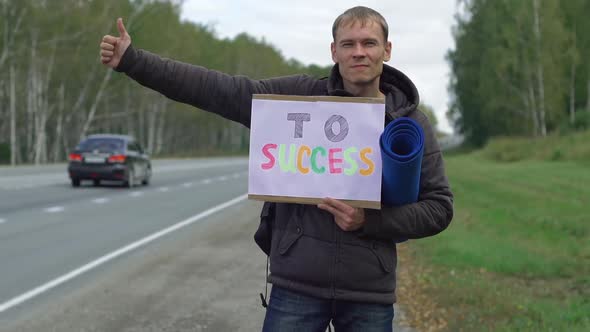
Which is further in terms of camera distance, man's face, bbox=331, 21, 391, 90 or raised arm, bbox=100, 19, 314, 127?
raised arm, bbox=100, 19, 314, 127

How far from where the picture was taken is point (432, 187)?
126 inches

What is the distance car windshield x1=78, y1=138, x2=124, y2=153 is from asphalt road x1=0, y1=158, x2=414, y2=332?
5.56 metres

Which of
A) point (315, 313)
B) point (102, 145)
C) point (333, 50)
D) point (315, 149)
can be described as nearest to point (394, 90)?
point (333, 50)

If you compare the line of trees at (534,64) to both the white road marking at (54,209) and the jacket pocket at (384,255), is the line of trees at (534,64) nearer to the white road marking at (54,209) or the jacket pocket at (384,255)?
the white road marking at (54,209)

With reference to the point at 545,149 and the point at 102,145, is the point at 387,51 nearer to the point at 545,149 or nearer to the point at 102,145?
the point at 102,145

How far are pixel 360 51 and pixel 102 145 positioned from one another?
23291 mm

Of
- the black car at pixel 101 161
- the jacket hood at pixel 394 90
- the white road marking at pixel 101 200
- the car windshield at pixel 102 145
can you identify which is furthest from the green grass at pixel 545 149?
the jacket hood at pixel 394 90

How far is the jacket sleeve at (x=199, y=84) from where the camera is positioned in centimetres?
334

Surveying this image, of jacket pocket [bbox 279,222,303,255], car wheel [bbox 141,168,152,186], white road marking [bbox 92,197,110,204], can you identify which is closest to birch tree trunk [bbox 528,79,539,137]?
car wheel [bbox 141,168,152,186]

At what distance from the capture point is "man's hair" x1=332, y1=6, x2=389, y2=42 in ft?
10.5

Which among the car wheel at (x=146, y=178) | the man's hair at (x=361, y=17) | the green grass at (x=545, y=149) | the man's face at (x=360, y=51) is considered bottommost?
the car wheel at (x=146, y=178)

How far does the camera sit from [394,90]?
3.39 metres

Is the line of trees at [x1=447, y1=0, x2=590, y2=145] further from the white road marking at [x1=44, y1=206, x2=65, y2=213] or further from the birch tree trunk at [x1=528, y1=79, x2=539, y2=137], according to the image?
the white road marking at [x1=44, y1=206, x2=65, y2=213]

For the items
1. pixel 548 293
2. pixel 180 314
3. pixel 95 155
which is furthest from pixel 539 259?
pixel 95 155
